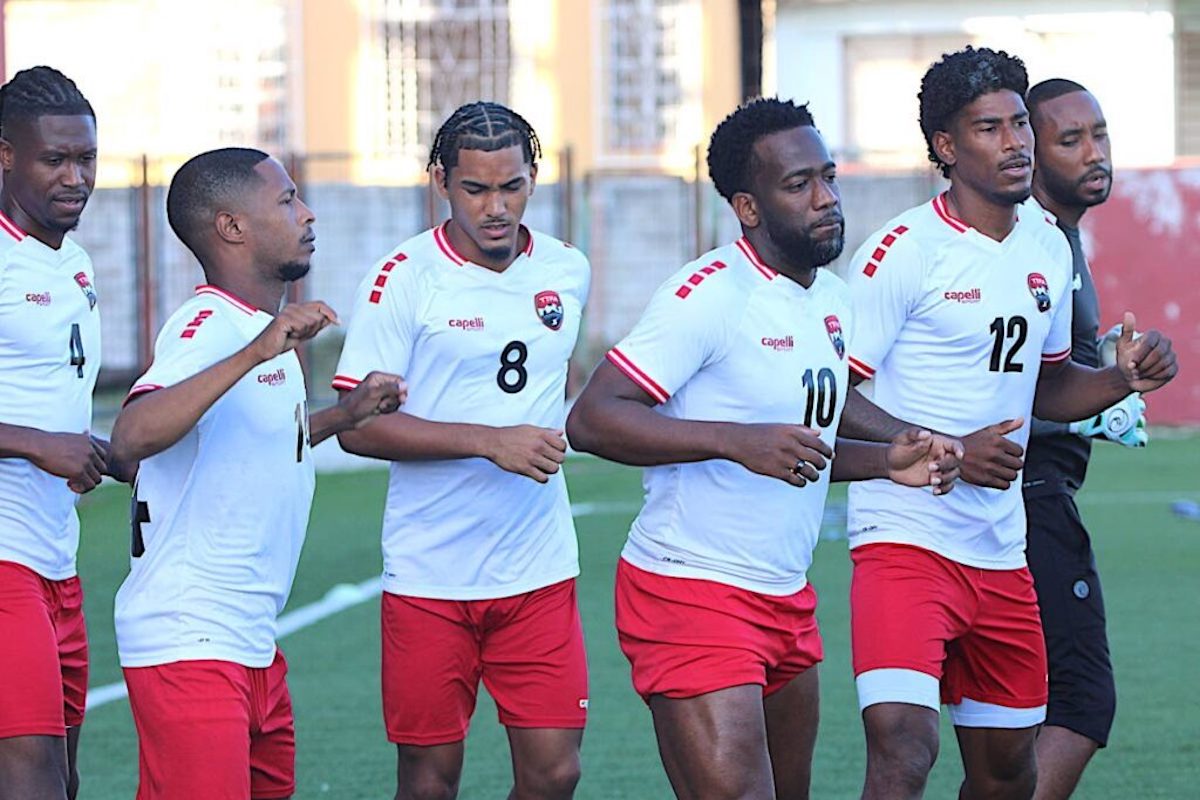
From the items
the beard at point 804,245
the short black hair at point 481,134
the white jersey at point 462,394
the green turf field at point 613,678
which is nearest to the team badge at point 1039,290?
the beard at point 804,245

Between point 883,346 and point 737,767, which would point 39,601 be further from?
point 883,346

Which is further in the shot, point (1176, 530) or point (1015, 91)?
point (1176, 530)

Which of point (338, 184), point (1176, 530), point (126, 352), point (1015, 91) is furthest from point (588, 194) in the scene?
point (1015, 91)

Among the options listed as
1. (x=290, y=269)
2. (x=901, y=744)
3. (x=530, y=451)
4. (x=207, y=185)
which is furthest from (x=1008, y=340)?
A: (x=207, y=185)

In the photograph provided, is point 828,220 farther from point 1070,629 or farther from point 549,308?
point 1070,629

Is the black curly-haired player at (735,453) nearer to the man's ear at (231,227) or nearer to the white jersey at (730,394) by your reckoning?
the white jersey at (730,394)

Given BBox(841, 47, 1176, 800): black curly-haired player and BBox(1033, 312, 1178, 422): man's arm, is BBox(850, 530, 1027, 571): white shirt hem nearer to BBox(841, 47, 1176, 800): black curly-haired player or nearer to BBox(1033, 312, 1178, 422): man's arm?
BBox(841, 47, 1176, 800): black curly-haired player

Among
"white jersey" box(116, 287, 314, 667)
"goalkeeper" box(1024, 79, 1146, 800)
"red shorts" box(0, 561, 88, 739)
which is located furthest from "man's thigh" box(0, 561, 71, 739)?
"goalkeeper" box(1024, 79, 1146, 800)

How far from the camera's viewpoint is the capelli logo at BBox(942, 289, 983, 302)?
6289 mm

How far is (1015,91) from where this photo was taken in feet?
21.2

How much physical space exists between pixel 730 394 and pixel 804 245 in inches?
17.8

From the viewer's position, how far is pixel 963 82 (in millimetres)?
6410

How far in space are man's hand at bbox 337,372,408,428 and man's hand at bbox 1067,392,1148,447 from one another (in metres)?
2.39

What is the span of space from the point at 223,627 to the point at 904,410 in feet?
7.12
